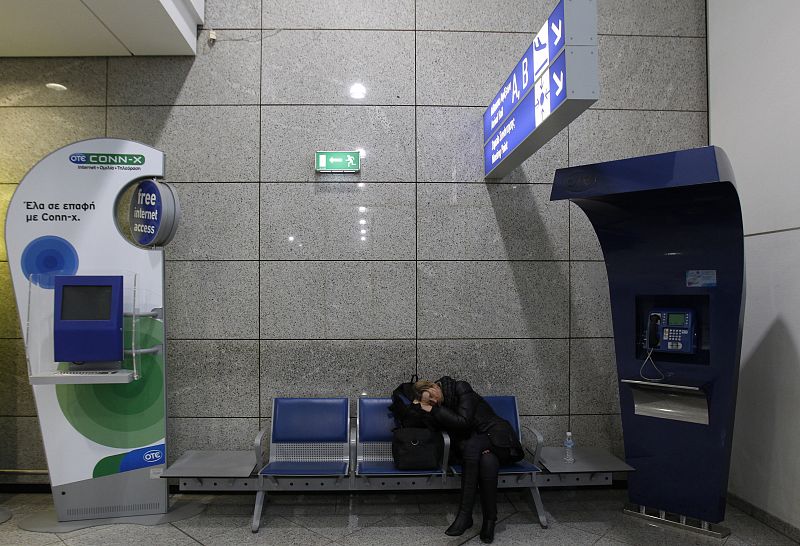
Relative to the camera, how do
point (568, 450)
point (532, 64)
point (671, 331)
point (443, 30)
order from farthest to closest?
point (443, 30) → point (568, 450) → point (671, 331) → point (532, 64)

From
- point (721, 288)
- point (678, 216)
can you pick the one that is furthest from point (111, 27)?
point (721, 288)

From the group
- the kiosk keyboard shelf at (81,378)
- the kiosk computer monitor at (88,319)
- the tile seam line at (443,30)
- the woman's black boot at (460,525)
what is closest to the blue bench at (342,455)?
the woman's black boot at (460,525)

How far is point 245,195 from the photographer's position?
4281 millimetres

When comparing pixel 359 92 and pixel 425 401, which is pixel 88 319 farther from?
pixel 359 92

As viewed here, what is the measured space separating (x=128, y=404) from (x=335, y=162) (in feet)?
8.50

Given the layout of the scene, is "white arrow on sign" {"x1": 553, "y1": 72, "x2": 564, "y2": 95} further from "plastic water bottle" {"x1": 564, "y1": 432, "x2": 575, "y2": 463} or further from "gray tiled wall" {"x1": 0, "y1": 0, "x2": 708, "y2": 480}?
"plastic water bottle" {"x1": 564, "y1": 432, "x2": 575, "y2": 463}

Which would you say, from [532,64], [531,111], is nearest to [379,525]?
[531,111]

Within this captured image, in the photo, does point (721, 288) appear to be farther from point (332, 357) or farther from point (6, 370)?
point (6, 370)

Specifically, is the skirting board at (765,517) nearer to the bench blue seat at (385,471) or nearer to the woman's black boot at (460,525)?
the woman's black boot at (460,525)

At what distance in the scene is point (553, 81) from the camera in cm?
262

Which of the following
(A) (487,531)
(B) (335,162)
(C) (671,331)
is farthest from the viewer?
(B) (335,162)

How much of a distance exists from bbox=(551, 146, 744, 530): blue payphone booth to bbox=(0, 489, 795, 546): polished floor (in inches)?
14.3

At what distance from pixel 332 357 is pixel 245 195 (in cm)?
165

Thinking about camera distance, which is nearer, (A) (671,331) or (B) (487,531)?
(B) (487,531)
